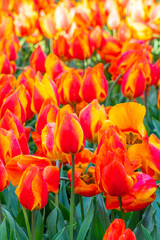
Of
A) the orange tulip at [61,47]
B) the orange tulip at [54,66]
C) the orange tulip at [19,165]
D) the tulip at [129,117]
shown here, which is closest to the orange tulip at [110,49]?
the orange tulip at [61,47]

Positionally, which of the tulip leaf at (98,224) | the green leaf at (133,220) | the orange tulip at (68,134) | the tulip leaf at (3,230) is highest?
the orange tulip at (68,134)

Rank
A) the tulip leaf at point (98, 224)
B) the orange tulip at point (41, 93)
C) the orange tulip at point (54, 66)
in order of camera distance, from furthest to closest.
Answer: the orange tulip at point (54, 66), the orange tulip at point (41, 93), the tulip leaf at point (98, 224)

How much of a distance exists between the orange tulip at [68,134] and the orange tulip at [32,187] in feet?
0.27

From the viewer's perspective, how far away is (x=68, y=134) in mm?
948

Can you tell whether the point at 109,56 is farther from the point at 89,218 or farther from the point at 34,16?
the point at 89,218

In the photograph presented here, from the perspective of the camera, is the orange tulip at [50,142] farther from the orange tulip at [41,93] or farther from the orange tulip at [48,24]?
the orange tulip at [48,24]

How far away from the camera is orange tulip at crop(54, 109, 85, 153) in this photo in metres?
0.95

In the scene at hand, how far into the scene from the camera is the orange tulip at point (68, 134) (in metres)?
0.95

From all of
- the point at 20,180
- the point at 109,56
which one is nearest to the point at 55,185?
the point at 20,180

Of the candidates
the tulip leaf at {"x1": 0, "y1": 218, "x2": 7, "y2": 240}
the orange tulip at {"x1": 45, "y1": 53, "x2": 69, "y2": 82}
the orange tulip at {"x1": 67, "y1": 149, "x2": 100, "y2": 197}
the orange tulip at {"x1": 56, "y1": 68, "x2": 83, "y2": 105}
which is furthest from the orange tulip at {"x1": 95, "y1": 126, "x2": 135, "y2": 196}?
the orange tulip at {"x1": 45, "y1": 53, "x2": 69, "y2": 82}

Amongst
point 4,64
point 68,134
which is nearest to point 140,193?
point 68,134

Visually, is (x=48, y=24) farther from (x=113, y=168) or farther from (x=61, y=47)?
(x=113, y=168)

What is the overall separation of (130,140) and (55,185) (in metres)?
0.22

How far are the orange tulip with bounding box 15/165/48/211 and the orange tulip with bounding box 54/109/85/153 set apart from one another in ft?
0.27
